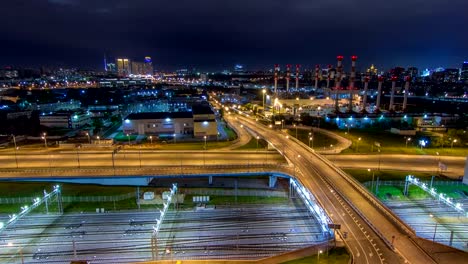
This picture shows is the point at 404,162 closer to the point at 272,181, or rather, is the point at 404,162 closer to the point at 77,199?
the point at 272,181

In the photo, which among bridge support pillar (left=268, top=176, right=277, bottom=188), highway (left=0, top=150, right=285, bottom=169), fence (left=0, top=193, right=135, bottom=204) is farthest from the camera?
highway (left=0, top=150, right=285, bottom=169)

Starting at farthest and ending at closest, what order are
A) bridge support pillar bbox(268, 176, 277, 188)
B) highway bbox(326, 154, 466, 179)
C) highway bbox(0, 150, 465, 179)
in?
highway bbox(326, 154, 466, 179) < highway bbox(0, 150, 465, 179) < bridge support pillar bbox(268, 176, 277, 188)

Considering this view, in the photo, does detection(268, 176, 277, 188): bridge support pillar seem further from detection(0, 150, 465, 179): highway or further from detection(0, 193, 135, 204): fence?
detection(0, 193, 135, 204): fence

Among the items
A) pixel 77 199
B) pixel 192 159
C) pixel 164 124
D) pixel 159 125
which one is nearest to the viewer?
pixel 77 199

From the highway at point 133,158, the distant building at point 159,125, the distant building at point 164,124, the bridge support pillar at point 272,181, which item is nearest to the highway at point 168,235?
the bridge support pillar at point 272,181

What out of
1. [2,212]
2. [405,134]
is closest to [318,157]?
[405,134]

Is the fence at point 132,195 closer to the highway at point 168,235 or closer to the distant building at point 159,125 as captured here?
the highway at point 168,235

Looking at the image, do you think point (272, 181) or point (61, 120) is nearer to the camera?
point (272, 181)

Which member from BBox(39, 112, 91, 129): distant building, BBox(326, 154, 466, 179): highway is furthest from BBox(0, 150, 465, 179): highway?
BBox(39, 112, 91, 129): distant building

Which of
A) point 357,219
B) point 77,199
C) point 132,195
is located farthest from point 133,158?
point 357,219
